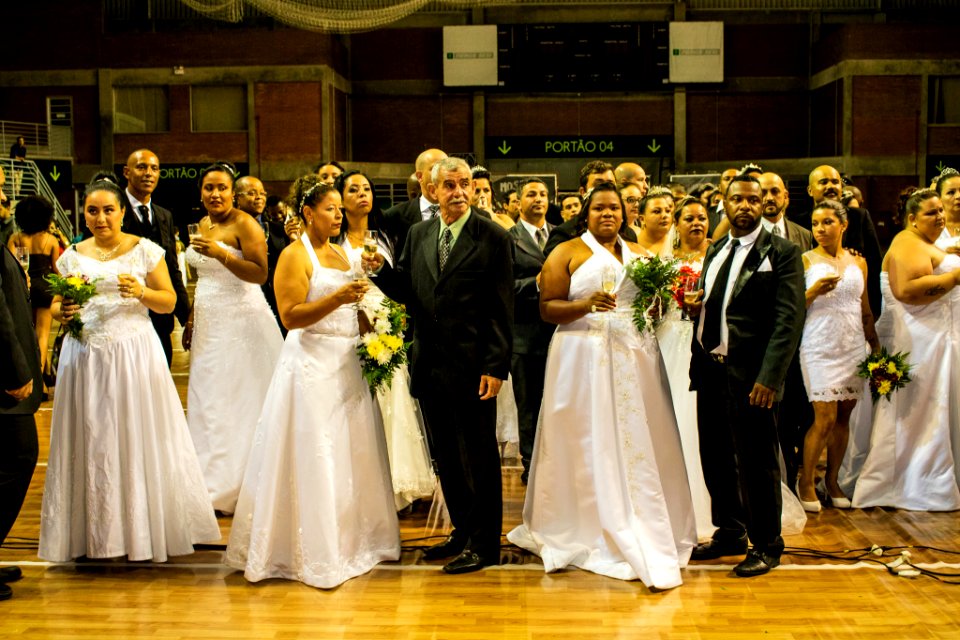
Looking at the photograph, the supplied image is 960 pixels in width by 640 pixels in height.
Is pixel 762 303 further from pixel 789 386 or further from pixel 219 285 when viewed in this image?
pixel 219 285

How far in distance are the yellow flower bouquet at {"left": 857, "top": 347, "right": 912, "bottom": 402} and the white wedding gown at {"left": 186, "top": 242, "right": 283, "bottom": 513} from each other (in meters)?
3.56

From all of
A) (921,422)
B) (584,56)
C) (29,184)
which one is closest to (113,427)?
(921,422)

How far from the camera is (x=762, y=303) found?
182 inches

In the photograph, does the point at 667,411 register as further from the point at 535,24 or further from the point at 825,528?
the point at 535,24

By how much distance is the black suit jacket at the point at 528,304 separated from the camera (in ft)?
20.3

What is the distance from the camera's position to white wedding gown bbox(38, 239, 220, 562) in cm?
482

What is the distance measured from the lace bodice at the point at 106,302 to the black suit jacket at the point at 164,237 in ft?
3.87

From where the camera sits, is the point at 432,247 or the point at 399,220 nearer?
the point at 432,247

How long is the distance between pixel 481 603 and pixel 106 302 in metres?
2.31

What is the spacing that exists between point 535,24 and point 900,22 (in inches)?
311

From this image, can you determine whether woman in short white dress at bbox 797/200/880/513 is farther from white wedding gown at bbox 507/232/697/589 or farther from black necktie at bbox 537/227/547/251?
black necktie at bbox 537/227/547/251

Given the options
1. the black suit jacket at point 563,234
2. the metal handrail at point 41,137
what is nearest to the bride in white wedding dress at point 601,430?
the black suit jacket at point 563,234

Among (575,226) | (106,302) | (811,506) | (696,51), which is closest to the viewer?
(106,302)

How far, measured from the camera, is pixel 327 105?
22250 mm
